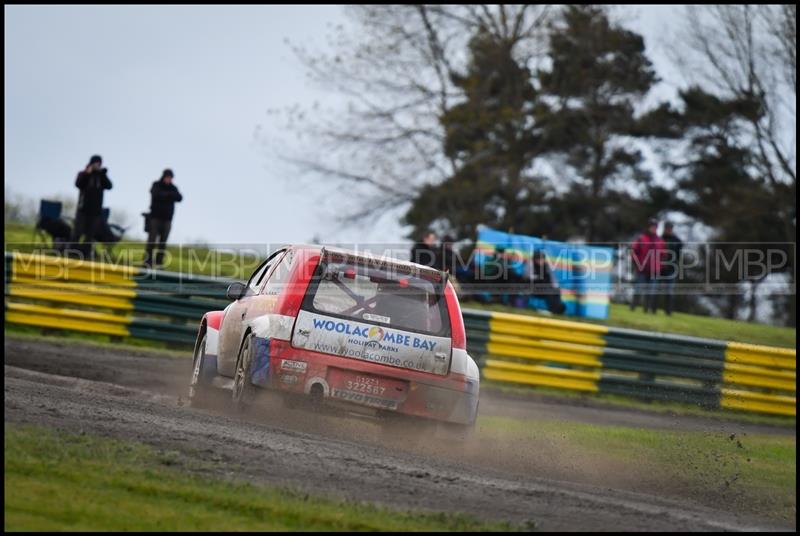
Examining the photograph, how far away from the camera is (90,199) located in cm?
2192

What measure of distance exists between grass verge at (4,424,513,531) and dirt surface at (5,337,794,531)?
0.35 metres

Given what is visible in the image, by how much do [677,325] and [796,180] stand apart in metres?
16.3

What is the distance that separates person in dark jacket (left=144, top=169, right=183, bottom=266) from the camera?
2209 centimetres

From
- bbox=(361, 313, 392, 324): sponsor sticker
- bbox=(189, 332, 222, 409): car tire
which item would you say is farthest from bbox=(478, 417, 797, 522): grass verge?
bbox=(189, 332, 222, 409): car tire

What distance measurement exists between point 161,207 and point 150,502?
16253mm

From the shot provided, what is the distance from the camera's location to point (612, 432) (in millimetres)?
14633

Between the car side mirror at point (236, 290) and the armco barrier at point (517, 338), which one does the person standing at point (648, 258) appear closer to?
Result: the armco barrier at point (517, 338)

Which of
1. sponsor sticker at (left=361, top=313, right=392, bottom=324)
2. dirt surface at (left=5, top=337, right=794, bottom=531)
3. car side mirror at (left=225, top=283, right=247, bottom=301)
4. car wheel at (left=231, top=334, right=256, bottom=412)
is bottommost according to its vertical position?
dirt surface at (left=5, top=337, right=794, bottom=531)

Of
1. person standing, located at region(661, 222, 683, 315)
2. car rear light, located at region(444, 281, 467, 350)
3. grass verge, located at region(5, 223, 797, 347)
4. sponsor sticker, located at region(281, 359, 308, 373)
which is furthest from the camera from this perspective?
person standing, located at region(661, 222, 683, 315)

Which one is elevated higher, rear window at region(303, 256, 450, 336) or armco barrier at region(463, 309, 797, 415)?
rear window at region(303, 256, 450, 336)

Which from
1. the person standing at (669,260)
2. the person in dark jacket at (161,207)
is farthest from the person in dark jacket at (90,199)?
the person standing at (669,260)

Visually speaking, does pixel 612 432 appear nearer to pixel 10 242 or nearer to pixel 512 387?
pixel 512 387

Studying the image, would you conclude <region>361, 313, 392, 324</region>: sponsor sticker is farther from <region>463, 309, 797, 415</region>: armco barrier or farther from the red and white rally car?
<region>463, 309, 797, 415</region>: armco barrier

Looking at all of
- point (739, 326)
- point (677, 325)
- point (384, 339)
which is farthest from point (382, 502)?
point (739, 326)
